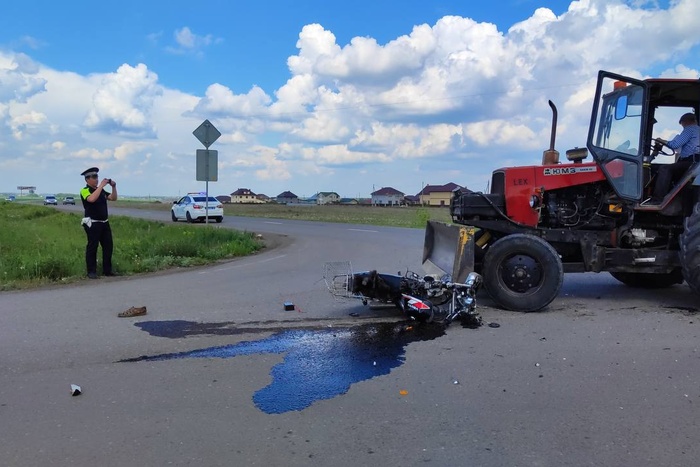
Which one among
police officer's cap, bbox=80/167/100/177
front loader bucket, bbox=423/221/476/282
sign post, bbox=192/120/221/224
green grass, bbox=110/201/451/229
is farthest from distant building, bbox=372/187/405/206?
front loader bucket, bbox=423/221/476/282

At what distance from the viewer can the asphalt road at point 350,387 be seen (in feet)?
11.5

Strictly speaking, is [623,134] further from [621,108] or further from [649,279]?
[649,279]

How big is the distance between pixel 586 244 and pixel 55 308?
23.6 feet

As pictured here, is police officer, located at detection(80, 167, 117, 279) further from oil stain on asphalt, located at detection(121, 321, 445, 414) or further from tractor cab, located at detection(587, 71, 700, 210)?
tractor cab, located at detection(587, 71, 700, 210)

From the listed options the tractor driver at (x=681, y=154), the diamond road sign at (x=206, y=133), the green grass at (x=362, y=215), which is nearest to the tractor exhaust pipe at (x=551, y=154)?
the tractor driver at (x=681, y=154)

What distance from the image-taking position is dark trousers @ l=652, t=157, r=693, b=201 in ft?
25.5

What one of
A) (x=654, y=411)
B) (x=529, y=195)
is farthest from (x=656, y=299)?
(x=654, y=411)

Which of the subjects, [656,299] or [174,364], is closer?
[174,364]

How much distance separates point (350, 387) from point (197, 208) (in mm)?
27065

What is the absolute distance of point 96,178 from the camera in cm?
1038

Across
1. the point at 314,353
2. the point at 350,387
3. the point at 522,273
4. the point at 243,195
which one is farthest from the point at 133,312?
the point at 243,195

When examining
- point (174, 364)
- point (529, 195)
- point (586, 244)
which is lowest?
point (174, 364)

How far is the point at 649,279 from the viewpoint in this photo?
8727 mm

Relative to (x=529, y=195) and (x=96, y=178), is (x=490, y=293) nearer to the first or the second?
(x=529, y=195)
